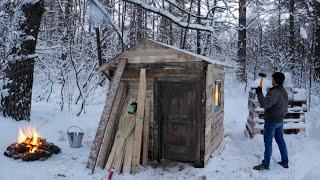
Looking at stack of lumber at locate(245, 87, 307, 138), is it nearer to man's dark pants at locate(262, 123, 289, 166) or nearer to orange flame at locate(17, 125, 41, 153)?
man's dark pants at locate(262, 123, 289, 166)

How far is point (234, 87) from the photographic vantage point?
24.0 m

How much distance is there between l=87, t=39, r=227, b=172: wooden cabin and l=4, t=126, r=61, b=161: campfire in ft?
4.47

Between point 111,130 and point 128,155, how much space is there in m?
0.77

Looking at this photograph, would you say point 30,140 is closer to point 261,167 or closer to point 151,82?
point 151,82

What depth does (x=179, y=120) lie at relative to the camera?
346 inches

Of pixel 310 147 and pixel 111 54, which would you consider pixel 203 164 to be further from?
pixel 111 54

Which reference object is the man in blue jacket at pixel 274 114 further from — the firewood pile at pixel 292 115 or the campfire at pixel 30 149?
the campfire at pixel 30 149

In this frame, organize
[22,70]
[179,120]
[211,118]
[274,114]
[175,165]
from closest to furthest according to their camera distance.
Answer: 1. [274,114]
2. [175,165]
3. [179,120]
4. [211,118]
5. [22,70]

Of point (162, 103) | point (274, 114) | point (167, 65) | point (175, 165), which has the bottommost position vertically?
point (175, 165)

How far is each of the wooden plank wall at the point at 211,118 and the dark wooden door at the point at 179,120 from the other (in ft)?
0.86

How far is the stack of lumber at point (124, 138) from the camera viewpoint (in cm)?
809

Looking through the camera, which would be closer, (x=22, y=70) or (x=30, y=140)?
(x=30, y=140)

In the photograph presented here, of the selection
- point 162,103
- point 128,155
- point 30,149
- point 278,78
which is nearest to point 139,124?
point 128,155

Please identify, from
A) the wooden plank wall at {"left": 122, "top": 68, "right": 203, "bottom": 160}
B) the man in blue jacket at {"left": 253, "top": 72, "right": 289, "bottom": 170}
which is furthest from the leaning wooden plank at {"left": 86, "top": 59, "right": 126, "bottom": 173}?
the man in blue jacket at {"left": 253, "top": 72, "right": 289, "bottom": 170}
